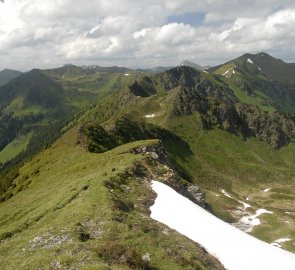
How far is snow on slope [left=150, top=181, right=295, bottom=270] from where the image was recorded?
3416 centimetres

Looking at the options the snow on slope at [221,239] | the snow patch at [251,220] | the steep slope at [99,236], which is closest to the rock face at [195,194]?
the steep slope at [99,236]

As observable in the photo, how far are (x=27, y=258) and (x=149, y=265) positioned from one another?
898 centimetres

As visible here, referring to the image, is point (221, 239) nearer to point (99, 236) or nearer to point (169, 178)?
point (99, 236)

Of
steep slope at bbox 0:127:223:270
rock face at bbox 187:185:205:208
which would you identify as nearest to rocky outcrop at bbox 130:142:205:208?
rock face at bbox 187:185:205:208

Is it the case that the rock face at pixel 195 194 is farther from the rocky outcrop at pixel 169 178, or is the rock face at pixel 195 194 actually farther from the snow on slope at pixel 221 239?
the snow on slope at pixel 221 239

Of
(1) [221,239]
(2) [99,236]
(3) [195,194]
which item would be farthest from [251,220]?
(2) [99,236]

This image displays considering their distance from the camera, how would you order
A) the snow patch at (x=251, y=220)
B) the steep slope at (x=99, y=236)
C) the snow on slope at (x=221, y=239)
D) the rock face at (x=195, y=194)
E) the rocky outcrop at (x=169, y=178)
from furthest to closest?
the snow patch at (x=251, y=220) → the rock face at (x=195, y=194) → the rocky outcrop at (x=169, y=178) → the snow on slope at (x=221, y=239) → the steep slope at (x=99, y=236)

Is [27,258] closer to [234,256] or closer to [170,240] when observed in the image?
[170,240]

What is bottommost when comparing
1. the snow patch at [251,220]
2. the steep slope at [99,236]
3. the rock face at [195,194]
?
the snow patch at [251,220]

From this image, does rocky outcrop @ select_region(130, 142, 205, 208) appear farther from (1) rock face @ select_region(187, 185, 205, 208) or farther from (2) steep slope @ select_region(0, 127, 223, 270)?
(2) steep slope @ select_region(0, 127, 223, 270)

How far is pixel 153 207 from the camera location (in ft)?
147

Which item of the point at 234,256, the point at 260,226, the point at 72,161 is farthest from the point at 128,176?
the point at 260,226

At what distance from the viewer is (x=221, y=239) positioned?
125 feet

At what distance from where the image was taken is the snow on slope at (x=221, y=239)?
1345 inches
